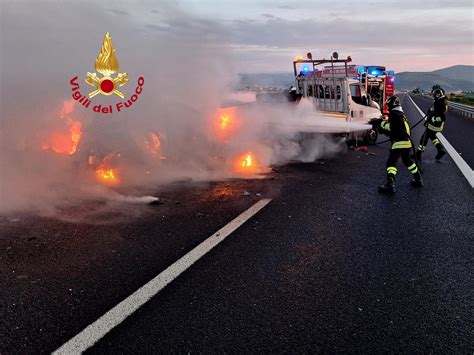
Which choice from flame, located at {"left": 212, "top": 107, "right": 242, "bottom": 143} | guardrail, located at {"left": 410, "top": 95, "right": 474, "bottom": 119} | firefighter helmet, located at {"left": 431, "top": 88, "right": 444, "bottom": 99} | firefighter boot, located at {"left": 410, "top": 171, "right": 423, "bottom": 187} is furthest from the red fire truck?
guardrail, located at {"left": 410, "top": 95, "right": 474, "bottom": 119}

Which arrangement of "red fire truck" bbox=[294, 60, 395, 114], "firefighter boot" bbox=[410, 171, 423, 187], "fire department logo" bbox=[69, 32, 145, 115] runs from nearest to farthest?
"firefighter boot" bbox=[410, 171, 423, 187], "fire department logo" bbox=[69, 32, 145, 115], "red fire truck" bbox=[294, 60, 395, 114]

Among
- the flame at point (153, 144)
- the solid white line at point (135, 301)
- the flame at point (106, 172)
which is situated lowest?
the solid white line at point (135, 301)

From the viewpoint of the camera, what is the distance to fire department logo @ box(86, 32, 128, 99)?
25.2ft

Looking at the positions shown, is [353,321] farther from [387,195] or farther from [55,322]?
[387,195]

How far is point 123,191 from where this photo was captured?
672 centimetres

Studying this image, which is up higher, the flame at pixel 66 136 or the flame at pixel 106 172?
the flame at pixel 66 136

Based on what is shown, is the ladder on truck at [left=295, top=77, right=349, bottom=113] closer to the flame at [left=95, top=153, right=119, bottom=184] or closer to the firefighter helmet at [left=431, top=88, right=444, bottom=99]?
the firefighter helmet at [left=431, top=88, right=444, bottom=99]

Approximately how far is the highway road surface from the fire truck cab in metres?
5.72

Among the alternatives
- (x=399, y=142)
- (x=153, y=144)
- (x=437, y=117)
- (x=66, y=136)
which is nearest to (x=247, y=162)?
(x=153, y=144)

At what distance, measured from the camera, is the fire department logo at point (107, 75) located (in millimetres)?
7668

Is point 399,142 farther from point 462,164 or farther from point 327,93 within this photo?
point 327,93

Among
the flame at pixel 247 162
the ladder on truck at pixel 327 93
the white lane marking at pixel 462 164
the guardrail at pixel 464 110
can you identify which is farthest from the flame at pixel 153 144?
the guardrail at pixel 464 110

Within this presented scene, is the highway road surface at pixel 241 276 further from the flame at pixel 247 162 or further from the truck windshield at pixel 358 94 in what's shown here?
the truck windshield at pixel 358 94

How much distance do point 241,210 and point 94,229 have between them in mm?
2056
